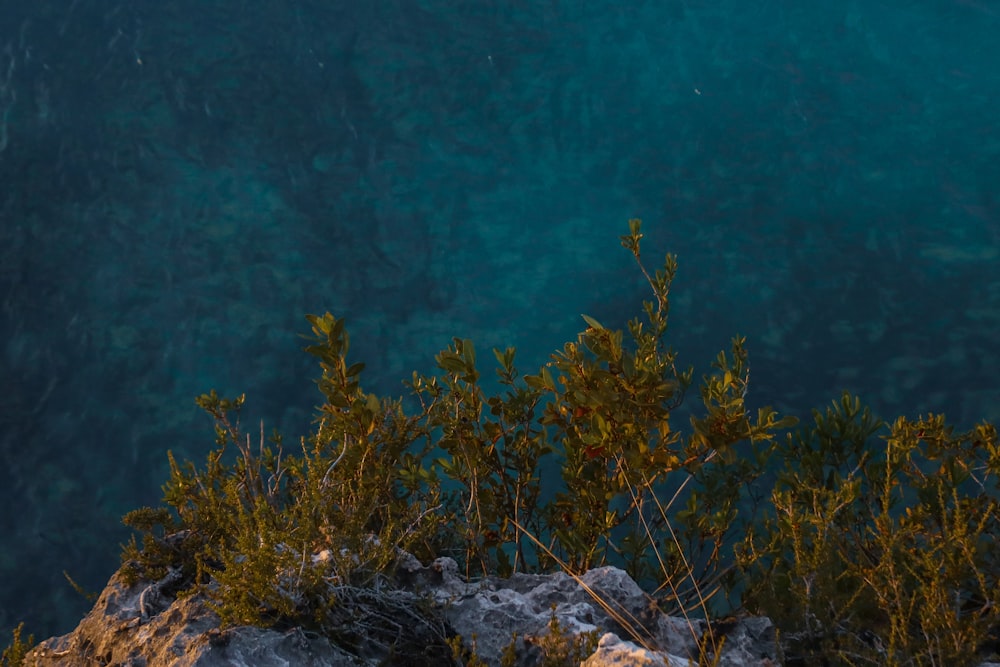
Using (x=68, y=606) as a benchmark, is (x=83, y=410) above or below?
Result: above

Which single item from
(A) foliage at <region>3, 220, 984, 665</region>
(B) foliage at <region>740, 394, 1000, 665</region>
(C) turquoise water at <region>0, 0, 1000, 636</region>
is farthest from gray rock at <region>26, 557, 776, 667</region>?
(C) turquoise water at <region>0, 0, 1000, 636</region>

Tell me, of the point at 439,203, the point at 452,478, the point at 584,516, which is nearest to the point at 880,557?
the point at 584,516

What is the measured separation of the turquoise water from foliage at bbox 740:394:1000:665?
3564mm

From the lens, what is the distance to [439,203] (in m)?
8.24

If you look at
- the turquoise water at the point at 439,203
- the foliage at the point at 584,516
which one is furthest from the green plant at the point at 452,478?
the turquoise water at the point at 439,203

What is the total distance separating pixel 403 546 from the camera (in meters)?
3.12

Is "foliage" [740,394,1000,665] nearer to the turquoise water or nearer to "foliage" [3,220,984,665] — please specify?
"foliage" [3,220,984,665]

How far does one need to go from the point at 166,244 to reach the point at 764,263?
5044mm

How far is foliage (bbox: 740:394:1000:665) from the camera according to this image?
2.47 m

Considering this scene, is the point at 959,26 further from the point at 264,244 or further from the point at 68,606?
the point at 68,606

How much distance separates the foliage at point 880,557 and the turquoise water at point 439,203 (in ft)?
11.7

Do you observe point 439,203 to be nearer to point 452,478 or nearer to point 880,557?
point 452,478

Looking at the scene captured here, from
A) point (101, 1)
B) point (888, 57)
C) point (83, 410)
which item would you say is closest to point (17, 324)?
point (83, 410)

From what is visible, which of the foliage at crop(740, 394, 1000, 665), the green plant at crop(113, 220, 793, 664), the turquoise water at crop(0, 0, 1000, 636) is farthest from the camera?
the turquoise water at crop(0, 0, 1000, 636)
